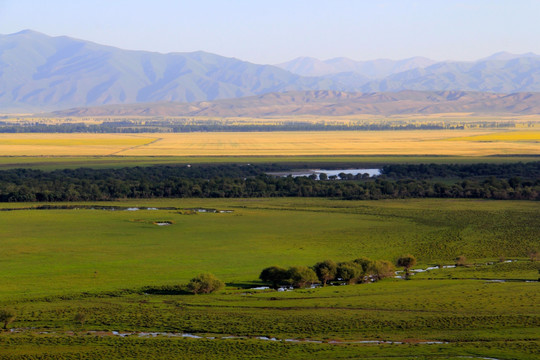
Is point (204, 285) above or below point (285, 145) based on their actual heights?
below

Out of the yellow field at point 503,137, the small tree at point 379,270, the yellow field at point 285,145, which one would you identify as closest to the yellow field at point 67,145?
the yellow field at point 285,145

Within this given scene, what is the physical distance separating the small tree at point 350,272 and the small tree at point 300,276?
4.83 feet

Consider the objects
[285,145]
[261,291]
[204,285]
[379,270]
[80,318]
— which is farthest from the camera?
[285,145]

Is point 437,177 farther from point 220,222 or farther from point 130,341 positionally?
point 130,341

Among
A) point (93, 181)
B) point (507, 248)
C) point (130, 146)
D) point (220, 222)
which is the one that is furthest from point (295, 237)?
point (130, 146)

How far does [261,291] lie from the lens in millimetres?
36844

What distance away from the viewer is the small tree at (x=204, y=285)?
36.1 meters

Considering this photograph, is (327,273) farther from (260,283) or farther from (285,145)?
(285,145)

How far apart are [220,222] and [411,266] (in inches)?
796

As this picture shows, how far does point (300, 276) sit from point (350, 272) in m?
2.69

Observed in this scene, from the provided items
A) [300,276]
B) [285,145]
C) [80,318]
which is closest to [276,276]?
[300,276]

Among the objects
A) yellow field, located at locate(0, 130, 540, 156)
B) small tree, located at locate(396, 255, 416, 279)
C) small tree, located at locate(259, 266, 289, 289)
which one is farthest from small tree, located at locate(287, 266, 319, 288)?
yellow field, located at locate(0, 130, 540, 156)

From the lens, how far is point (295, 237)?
53500 mm

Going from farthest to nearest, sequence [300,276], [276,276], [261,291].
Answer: [276,276] < [300,276] < [261,291]
